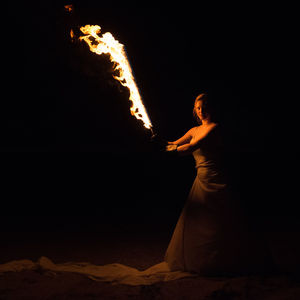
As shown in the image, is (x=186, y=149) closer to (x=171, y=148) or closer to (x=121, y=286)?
(x=171, y=148)

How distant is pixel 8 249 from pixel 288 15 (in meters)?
8.55

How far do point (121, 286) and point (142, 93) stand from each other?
5.78 meters

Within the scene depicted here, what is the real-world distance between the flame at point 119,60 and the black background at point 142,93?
8.82 ft

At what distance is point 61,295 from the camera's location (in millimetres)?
3496

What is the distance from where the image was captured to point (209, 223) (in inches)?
161

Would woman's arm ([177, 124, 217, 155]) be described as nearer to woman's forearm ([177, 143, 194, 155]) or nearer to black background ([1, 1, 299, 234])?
woman's forearm ([177, 143, 194, 155])

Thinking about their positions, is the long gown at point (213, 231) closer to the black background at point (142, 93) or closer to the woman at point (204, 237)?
the woman at point (204, 237)

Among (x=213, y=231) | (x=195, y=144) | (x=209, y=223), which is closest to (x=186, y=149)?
(x=195, y=144)

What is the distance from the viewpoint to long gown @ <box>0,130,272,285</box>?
13.1 ft

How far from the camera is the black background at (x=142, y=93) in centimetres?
802

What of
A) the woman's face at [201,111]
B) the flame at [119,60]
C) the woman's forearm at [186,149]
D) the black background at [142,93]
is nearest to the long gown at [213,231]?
the woman's forearm at [186,149]

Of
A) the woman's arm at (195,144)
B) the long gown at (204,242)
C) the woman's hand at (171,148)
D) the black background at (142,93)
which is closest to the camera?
the long gown at (204,242)

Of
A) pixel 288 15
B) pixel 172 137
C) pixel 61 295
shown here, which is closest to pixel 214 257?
pixel 61 295

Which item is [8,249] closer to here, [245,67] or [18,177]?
[18,177]
